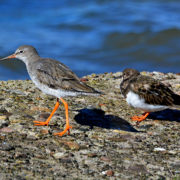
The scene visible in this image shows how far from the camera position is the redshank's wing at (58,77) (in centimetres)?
648

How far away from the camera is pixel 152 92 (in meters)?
7.45

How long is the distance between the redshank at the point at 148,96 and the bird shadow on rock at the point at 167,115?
26cm

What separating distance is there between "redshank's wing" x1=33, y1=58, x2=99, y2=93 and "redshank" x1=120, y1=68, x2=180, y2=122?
1.25 m

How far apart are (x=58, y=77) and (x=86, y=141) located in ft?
4.35

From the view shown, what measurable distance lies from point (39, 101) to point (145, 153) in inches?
114

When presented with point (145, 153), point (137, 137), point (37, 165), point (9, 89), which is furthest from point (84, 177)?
point (9, 89)

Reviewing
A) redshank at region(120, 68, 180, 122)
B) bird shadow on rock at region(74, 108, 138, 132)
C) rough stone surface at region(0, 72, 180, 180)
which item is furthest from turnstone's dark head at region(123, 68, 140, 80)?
bird shadow on rock at region(74, 108, 138, 132)

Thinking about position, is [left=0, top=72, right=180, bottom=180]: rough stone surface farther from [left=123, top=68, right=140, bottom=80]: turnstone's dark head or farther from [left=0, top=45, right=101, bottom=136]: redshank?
[left=123, top=68, right=140, bottom=80]: turnstone's dark head

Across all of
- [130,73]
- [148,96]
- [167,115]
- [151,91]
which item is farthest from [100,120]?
[167,115]

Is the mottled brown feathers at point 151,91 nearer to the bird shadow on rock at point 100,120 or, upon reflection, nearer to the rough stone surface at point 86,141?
the rough stone surface at point 86,141

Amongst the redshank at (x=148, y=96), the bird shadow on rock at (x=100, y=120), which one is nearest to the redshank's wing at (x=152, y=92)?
the redshank at (x=148, y=96)

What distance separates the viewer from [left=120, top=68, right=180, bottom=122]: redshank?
7336 millimetres

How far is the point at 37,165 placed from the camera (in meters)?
Answer: 4.96

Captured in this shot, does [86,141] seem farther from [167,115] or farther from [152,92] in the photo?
[167,115]
